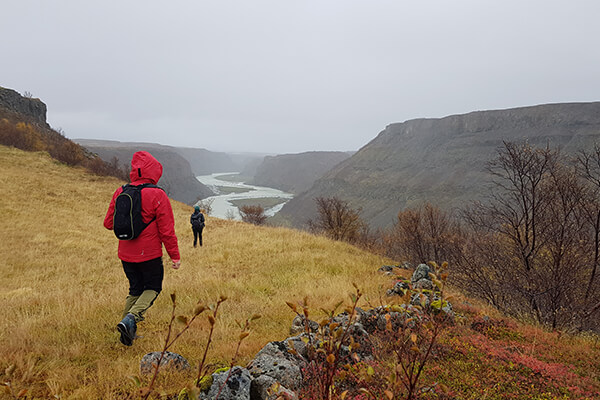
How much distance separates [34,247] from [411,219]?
1187 inches

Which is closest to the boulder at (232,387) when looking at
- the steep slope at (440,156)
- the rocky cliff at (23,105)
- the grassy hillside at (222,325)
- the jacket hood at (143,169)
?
the grassy hillside at (222,325)

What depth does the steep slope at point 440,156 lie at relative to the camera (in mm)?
97775

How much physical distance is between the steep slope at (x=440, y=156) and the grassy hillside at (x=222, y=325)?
83258 millimetres

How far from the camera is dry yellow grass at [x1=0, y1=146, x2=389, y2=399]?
3461 mm

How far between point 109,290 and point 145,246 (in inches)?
186

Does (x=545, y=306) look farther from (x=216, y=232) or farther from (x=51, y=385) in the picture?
(x=216, y=232)

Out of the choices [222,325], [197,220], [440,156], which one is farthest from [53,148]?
[440,156]

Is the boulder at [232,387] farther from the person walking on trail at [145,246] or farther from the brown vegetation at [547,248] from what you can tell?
the brown vegetation at [547,248]

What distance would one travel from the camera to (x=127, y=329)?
403 centimetres

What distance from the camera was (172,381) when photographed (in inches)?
124

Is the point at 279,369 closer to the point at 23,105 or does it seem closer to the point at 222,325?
the point at 222,325

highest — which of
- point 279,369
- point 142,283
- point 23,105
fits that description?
point 23,105

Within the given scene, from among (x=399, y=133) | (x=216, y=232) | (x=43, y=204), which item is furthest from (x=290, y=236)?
(x=399, y=133)

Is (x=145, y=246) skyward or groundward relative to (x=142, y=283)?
skyward
